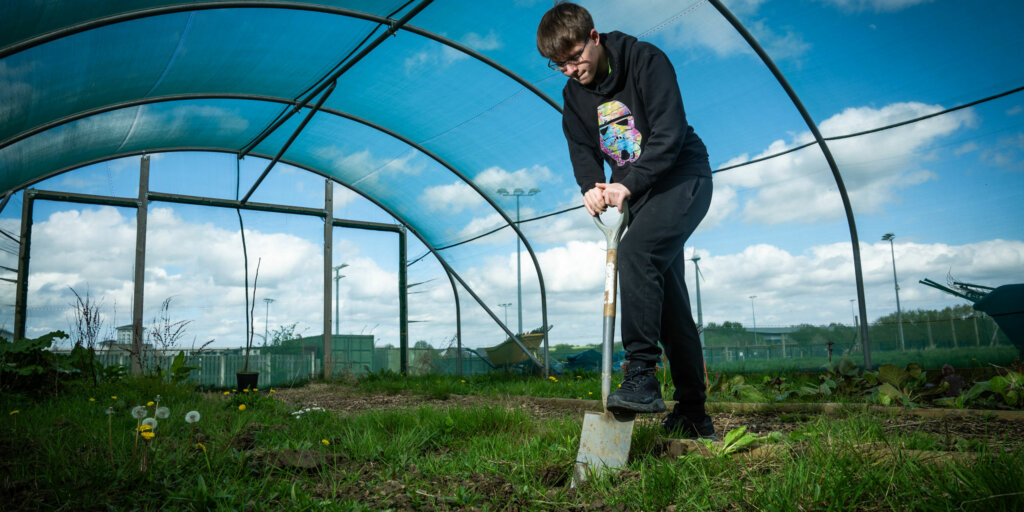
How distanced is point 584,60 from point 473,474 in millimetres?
1342

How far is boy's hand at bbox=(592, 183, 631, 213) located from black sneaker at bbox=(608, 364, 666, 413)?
501 mm

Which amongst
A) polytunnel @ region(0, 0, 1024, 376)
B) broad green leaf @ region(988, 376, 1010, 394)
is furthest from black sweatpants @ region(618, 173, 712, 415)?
polytunnel @ region(0, 0, 1024, 376)

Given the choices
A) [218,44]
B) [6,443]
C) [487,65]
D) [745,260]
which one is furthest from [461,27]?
[6,443]

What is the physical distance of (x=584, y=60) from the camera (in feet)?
6.19

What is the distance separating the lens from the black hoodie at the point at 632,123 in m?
1.79

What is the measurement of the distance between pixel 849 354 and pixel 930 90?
2285 millimetres

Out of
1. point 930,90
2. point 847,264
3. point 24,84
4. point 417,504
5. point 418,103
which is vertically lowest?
point 417,504

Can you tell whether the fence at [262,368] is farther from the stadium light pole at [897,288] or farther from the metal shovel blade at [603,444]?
the metal shovel blade at [603,444]

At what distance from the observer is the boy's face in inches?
73.2

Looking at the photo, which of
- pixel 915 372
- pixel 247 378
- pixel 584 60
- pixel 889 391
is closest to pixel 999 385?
pixel 889 391

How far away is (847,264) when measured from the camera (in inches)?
185

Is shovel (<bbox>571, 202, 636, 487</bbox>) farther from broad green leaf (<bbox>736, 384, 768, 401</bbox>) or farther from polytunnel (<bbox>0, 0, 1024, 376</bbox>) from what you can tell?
polytunnel (<bbox>0, 0, 1024, 376</bbox>)

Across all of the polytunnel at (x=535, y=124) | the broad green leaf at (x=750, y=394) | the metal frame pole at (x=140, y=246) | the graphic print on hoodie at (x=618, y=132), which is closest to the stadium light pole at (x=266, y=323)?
the polytunnel at (x=535, y=124)

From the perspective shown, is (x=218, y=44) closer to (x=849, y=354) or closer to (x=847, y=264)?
(x=847, y=264)
